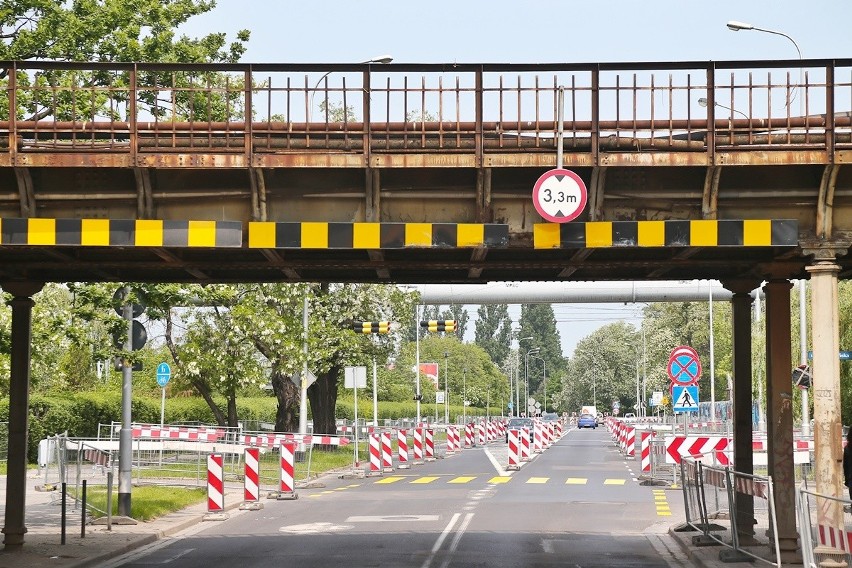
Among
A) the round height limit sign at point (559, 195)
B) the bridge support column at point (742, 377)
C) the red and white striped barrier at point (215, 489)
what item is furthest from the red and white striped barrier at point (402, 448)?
the round height limit sign at point (559, 195)

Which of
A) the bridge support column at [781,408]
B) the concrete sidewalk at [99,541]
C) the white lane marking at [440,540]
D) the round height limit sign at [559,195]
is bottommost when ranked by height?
the white lane marking at [440,540]

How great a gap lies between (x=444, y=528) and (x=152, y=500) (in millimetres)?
6634

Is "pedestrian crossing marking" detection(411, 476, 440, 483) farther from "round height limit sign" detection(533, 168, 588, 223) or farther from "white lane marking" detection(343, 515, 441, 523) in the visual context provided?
"round height limit sign" detection(533, 168, 588, 223)

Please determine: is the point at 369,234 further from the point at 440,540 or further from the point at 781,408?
the point at 440,540

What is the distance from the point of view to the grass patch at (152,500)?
2231 centimetres

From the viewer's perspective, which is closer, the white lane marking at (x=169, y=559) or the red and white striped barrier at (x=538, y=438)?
the white lane marking at (x=169, y=559)

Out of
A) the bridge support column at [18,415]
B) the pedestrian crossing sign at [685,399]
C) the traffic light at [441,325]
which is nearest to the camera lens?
the bridge support column at [18,415]

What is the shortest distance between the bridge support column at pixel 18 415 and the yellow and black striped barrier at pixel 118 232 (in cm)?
395

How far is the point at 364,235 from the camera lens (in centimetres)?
1438

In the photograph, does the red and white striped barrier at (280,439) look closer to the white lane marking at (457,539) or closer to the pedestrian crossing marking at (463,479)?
the pedestrian crossing marking at (463,479)

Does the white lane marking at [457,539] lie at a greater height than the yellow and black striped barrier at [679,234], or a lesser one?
lesser

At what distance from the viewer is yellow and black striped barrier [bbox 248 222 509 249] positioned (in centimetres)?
1435

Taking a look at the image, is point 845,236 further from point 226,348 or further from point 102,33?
point 226,348

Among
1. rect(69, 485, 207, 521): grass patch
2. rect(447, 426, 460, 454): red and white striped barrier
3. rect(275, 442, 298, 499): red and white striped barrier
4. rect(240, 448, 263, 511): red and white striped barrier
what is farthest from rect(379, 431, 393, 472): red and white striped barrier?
rect(240, 448, 263, 511): red and white striped barrier
